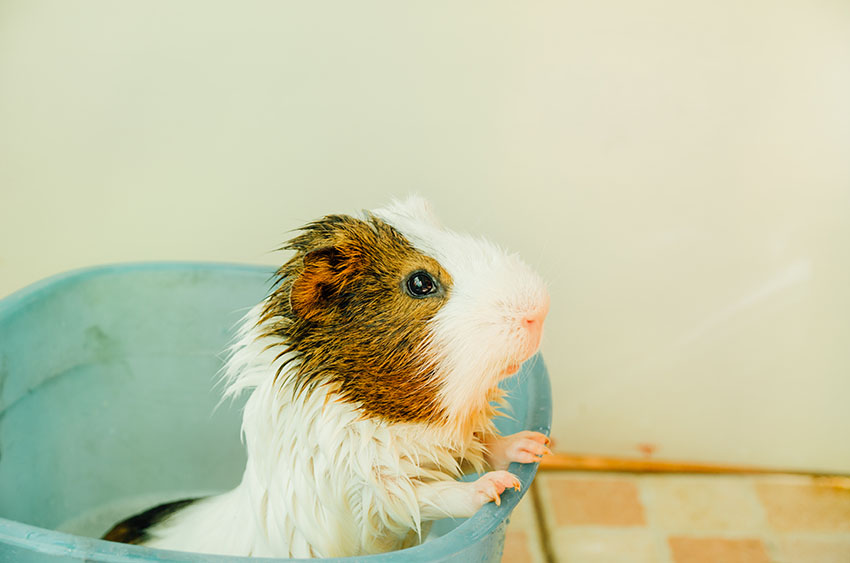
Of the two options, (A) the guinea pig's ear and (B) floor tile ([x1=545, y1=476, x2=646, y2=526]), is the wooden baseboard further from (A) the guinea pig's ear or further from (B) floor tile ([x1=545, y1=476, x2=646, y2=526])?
(A) the guinea pig's ear

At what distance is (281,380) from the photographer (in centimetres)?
88

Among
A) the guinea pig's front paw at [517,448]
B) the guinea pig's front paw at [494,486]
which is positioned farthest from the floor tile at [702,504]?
the guinea pig's front paw at [494,486]

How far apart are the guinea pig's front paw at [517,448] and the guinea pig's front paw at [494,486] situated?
0.07 m

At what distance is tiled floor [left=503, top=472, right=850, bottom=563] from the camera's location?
1438 millimetres

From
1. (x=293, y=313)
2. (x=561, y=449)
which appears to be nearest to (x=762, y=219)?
(x=561, y=449)

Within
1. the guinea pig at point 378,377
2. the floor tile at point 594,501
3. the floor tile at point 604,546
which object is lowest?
the floor tile at point 604,546

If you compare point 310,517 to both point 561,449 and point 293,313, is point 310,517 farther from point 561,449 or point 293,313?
point 561,449

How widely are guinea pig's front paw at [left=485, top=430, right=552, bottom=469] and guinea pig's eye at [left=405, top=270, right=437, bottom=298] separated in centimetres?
23

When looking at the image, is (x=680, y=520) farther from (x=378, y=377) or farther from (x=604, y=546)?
(x=378, y=377)

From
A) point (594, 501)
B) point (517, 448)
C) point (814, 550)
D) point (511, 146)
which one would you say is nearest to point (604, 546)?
point (594, 501)

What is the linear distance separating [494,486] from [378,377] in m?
0.18

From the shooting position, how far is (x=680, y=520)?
1526 mm

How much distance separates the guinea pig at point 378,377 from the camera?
0.81m

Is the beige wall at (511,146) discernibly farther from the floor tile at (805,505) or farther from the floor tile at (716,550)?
the floor tile at (716,550)
